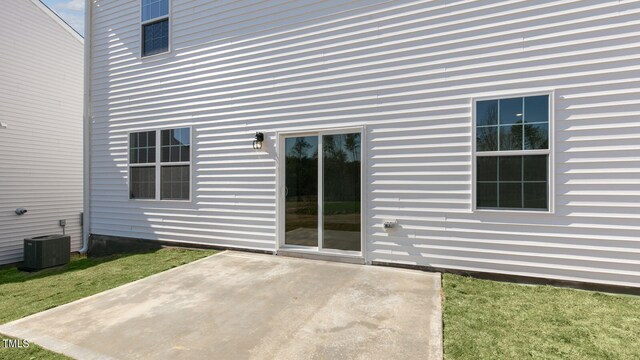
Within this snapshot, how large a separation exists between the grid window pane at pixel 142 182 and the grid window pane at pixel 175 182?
1.03 ft

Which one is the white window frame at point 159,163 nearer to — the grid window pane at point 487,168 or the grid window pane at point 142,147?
the grid window pane at point 142,147

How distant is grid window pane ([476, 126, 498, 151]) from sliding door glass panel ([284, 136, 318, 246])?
2.56 meters

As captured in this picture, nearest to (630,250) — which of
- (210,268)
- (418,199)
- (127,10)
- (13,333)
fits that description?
(418,199)

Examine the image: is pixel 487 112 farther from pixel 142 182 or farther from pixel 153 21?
pixel 153 21

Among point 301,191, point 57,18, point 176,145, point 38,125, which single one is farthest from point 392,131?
point 57,18

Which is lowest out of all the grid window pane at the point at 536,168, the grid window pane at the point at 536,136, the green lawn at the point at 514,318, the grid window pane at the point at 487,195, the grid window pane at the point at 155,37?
the green lawn at the point at 514,318

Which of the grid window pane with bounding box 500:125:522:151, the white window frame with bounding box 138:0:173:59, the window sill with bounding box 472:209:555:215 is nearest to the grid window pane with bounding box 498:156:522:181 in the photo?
the grid window pane with bounding box 500:125:522:151

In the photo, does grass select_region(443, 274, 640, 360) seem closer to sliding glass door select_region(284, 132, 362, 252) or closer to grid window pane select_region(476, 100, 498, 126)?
sliding glass door select_region(284, 132, 362, 252)

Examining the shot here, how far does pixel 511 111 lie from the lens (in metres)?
4.13

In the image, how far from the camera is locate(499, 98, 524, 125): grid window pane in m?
4.10

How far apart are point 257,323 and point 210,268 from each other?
2.23m

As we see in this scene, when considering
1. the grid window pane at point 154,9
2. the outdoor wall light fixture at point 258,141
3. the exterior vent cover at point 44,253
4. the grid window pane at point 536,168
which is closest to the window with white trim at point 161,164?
the outdoor wall light fixture at point 258,141

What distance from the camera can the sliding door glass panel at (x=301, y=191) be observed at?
5391 mm

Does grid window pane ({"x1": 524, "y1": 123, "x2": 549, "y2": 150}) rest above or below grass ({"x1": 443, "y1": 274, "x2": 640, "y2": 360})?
above
